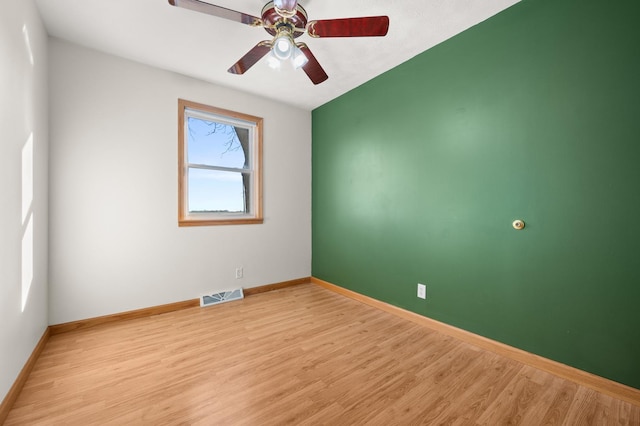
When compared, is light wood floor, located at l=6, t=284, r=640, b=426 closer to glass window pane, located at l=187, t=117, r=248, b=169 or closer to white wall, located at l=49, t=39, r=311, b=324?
white wall, located at l=49, t=39, r=311, b=324

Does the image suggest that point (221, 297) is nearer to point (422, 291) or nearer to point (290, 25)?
point (422, 291)

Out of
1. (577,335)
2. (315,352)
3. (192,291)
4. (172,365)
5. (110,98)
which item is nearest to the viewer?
(577,335)

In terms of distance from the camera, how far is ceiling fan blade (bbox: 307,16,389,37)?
1600mm

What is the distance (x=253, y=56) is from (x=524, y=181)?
2239mm

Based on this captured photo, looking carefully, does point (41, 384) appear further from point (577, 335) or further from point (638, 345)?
point (638, 345)

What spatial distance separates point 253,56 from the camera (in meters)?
2.03

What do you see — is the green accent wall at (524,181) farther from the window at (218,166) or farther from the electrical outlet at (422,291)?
the window at (218,166)

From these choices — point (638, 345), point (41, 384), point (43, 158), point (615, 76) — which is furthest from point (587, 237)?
point (43, 158)

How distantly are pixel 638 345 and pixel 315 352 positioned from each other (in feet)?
6.44

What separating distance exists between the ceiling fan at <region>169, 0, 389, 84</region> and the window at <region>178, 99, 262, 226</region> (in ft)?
4.88

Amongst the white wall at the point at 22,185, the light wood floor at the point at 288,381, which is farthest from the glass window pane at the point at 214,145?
the light wood floor at the point at 288,381

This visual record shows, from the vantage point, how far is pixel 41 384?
65.6 inches

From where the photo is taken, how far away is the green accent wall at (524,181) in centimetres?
158

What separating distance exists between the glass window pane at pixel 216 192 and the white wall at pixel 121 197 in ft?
0.81
